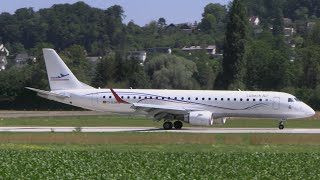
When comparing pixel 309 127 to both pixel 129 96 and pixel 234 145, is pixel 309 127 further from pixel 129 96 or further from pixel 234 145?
pixel 234 145

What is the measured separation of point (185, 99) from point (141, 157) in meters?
21.8

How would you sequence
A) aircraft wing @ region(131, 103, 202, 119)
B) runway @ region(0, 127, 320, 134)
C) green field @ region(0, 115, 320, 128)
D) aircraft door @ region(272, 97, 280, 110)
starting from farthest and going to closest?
green field @ region(0, 115, 320, 128) → aircraft door @ region(272, 97, 280, 110) → aircraft wing @ region(131, 103, 202, 119) → runway @ region(0, 127, 320, 134)

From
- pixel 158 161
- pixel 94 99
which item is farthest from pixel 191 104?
pixel 158 161

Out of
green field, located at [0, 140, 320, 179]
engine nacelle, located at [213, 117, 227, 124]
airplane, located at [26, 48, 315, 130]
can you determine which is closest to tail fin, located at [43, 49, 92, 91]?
airplane, located at [26, 48, 315, 130]

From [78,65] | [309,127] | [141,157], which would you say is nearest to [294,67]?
[78,65]

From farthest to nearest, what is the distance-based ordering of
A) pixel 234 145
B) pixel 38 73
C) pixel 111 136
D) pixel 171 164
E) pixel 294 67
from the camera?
pixel 294 67
pixel 38 73
pixel 111 136
pixel 234 145
pixel 171 164

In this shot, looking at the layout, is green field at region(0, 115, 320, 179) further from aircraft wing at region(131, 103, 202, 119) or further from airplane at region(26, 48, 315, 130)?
airplane at region(26, 48, 315, 130)

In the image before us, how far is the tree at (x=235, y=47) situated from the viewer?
103m

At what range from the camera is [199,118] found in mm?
54188

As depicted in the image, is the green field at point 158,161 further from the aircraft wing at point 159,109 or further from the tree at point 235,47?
the tree at point 235,47

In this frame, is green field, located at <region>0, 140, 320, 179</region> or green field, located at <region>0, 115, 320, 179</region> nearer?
green field, located at <region>0, 140, 320, 179</region>

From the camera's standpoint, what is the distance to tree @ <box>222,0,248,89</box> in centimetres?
10269

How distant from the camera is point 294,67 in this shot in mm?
109938

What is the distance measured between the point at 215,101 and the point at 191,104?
1.42 meters
